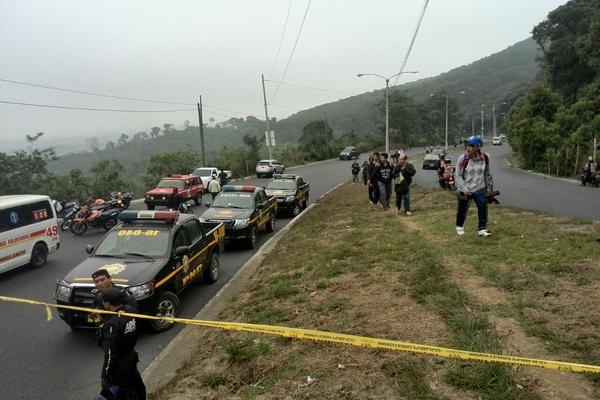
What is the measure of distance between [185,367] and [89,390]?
1178 mm

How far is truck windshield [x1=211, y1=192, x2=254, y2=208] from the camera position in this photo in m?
13.8

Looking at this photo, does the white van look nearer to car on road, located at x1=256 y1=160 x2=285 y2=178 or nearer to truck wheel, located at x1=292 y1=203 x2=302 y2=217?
truck wheel, located at x1=292 y1=203 x2=302 y2=217

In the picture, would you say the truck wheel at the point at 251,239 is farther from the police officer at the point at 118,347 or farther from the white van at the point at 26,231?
the police officer at the point at 118,347

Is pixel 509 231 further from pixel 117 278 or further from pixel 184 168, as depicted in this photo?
pixel 184 168

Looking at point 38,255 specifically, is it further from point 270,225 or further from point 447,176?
point 447,176

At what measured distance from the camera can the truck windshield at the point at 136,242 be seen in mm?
7738

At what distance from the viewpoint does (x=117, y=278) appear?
6.80m

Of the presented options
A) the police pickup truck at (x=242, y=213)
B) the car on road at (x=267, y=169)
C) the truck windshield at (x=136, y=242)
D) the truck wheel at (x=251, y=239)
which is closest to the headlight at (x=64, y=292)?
the truck windshield at (x=136, y=242)

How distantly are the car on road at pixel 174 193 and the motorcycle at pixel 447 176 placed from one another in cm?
1243

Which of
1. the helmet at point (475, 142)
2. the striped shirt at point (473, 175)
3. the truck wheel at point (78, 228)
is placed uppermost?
the helmet at point (475, 142)

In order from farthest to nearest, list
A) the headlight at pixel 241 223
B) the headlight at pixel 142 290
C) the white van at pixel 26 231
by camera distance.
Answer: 1. the headlight at pixel 241 223
2. the white van at pixel 26 231
3. the headlight at pixel 142 290

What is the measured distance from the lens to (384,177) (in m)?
13.0

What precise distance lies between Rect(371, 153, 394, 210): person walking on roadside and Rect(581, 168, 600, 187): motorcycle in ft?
45.6

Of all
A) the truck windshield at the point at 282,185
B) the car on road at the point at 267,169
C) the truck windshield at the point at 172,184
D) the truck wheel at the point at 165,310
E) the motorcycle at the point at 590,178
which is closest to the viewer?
the truck wheel at the point at 165,310
